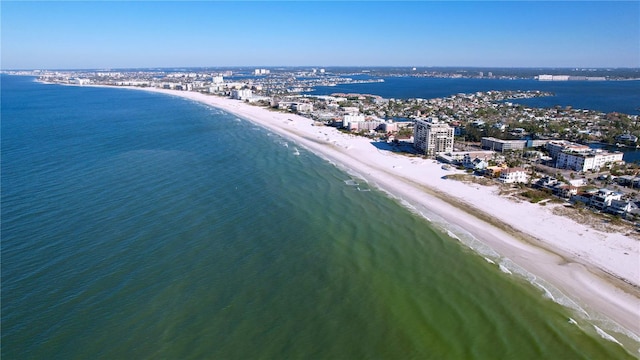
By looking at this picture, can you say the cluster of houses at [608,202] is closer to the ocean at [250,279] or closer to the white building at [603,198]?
the white building at [603,198]

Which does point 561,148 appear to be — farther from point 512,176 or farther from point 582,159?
point 512,176

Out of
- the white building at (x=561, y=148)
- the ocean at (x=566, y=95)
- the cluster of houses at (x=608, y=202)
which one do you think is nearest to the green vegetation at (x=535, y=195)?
the cluster of houses at (x=608, y=202)

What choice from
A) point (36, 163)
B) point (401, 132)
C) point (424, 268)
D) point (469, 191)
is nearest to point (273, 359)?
point (424, 268)

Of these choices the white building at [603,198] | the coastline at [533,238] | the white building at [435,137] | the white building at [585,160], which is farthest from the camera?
the white building at [435,137]

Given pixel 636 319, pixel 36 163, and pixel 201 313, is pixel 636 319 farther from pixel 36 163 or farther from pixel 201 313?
pixel 36 163

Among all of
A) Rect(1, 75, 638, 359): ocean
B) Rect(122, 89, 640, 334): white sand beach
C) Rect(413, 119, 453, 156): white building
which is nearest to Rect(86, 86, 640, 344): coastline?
Rect(122, 89, 640, 334): white sand beach

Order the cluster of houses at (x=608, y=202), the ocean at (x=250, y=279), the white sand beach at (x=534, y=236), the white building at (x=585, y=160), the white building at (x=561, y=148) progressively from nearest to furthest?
1. the ocean at (x=250, y=279)
2. the white sand beach at (x=534, y=236)
3. the cluster of houses at (x=608, y=202)
4. the white building at (x=585, y=160)
5. the white building at (x=561, y=148)
